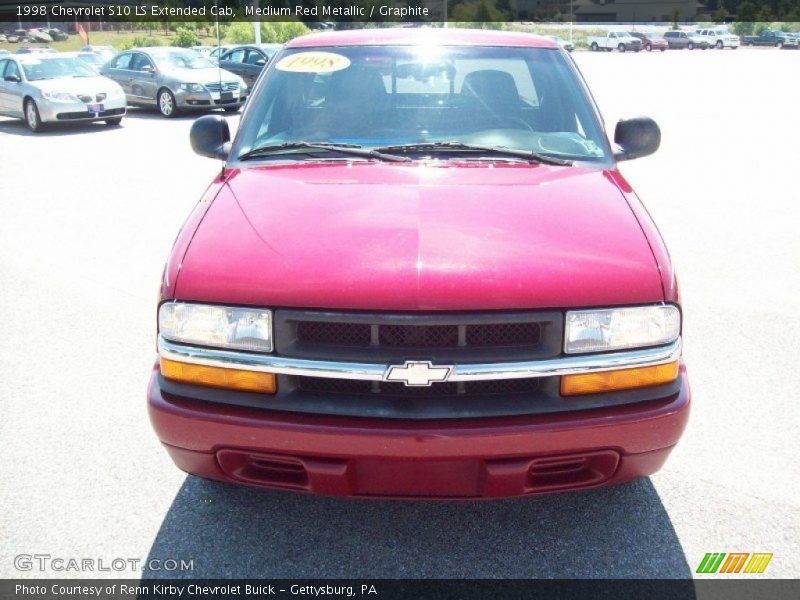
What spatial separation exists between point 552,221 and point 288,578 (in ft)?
4.93

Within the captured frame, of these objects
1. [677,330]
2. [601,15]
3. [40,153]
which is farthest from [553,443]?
[601,15]

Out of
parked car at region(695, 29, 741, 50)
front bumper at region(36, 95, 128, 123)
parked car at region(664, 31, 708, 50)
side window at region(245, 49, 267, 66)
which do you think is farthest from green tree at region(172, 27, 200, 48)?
parked car at region(695, 29, 741, 50)

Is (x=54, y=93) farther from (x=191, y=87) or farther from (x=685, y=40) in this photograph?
(x=685, y=40)

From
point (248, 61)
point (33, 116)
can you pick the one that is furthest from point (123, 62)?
point (33, 116)

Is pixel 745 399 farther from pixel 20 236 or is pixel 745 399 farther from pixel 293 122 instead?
pixel 20 236

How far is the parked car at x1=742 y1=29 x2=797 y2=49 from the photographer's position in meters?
57.0

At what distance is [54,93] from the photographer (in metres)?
14.6

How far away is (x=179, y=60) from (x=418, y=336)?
56.3ft

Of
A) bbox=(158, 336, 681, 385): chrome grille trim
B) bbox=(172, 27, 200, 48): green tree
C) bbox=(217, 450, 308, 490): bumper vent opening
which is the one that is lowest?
bbox=(172, 27, 200, 48): green tree

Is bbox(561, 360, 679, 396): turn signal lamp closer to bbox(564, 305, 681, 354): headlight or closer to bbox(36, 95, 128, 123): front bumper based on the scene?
bbox(564, 305, 681, 354): headlight

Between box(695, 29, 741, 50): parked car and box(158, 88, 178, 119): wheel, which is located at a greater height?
box(158, 88, 178, 119): wheel

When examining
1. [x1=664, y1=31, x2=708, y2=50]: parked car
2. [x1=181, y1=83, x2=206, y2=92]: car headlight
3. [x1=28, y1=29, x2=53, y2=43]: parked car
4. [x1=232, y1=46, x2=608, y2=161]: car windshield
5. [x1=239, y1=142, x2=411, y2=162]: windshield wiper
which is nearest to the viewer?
[x1=239, y1=142, x2=411, y2=162]: windshield wiper

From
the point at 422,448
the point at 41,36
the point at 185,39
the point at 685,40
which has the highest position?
the point at 422,448

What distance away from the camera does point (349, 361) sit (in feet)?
7.38
